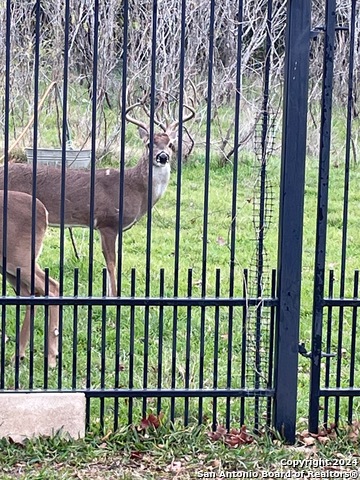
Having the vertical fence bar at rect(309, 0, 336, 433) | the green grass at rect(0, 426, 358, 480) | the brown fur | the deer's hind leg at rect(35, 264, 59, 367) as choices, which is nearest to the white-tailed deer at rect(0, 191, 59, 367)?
the deer's hind leg at rect(35, 264, 59, 367)

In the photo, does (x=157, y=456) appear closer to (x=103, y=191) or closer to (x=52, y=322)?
(x=52, y=322)


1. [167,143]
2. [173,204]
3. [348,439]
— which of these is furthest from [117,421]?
[173,204]

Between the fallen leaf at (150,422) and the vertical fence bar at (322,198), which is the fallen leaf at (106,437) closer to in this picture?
the fallen leaf at (150,422)

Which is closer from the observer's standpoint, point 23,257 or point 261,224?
point 261,224

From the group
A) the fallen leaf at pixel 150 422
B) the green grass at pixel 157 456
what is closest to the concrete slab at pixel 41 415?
the green grass at pixel 157 456

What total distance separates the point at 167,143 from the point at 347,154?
516cm

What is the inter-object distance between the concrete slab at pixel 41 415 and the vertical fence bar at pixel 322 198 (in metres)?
1.30

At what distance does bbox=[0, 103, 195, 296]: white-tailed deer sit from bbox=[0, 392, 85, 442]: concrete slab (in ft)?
14.5

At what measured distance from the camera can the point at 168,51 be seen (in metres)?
14.0

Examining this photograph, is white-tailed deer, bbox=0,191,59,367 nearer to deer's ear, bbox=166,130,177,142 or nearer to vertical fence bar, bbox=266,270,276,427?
vertical fence bar, bbox=266,270,276,427

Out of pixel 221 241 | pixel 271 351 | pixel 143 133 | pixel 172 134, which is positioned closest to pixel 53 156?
pixel 143 133

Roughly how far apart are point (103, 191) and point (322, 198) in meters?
5.82

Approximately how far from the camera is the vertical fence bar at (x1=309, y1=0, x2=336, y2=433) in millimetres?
5059

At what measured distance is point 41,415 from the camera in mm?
5027
